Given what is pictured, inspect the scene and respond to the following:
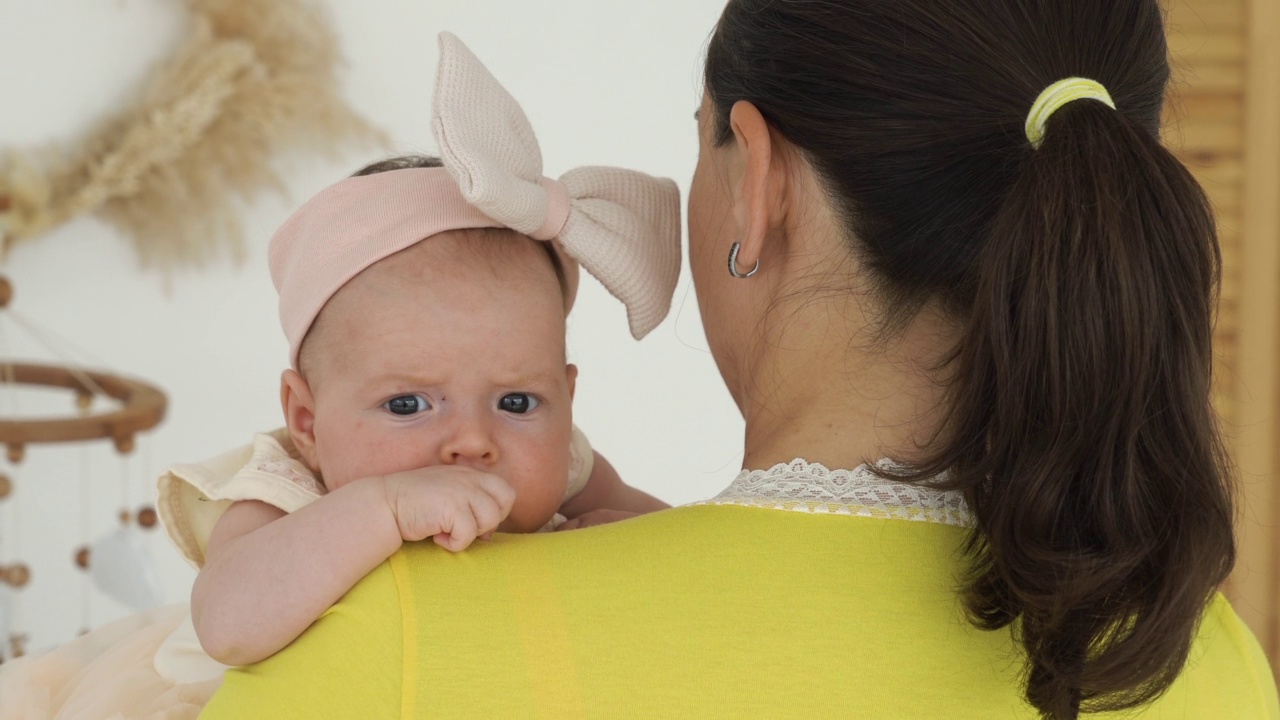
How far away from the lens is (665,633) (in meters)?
0.78

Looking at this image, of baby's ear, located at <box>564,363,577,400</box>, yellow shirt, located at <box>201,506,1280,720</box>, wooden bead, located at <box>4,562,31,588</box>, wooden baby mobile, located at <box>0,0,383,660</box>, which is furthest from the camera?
wooden baby mobile, located at <box>0,0,383,660</box>

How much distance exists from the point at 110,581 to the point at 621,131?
1.98m

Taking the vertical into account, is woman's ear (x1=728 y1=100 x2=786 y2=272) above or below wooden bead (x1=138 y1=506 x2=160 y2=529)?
above

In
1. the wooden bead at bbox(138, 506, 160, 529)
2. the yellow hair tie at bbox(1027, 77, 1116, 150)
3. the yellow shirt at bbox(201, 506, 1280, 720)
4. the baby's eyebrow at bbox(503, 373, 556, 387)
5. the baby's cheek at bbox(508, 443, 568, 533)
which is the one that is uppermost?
the yellow hair tie at bbox(1027, 77, 1116, 150)

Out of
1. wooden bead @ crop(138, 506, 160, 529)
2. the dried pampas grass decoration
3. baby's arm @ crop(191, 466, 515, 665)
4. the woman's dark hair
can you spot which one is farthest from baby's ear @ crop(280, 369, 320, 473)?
the dried pampas grass decoration

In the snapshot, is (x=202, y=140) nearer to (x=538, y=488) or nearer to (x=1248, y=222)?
(x=538, y=488)

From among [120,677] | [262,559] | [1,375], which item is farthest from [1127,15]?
[1,375]

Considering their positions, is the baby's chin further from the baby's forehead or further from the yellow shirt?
the yellow shirt

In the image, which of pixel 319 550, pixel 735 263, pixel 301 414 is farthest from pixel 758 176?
pixel 301 414

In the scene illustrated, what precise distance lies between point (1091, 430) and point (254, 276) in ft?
9.38

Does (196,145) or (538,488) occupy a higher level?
(196,145)

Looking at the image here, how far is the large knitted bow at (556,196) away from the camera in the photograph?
1041mm

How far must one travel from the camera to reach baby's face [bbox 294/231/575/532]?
44.1 inches

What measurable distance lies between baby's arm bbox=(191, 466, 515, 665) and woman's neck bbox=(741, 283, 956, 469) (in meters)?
0.24
